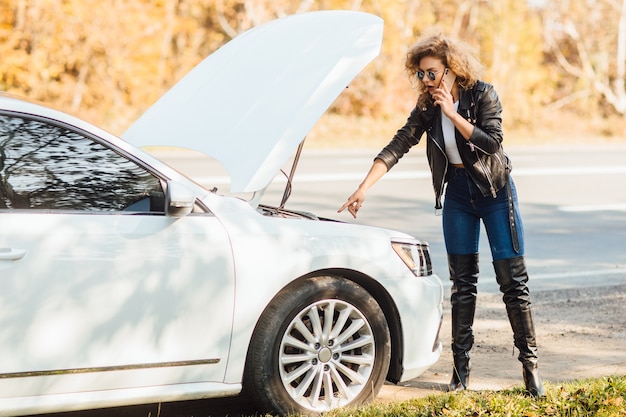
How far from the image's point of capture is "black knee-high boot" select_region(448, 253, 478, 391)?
5.27 m

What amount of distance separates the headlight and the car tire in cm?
32

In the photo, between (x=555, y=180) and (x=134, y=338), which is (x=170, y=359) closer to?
(x=134, y=338)

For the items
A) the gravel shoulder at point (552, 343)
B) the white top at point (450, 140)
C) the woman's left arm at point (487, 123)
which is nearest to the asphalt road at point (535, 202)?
the gravel shoulder at point (552, 343)

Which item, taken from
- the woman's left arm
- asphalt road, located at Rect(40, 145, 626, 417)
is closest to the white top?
the woman's left arm

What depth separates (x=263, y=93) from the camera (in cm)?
473

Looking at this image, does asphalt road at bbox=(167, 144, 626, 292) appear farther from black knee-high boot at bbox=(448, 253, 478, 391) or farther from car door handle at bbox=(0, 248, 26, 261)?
car door handle at bbox=(0, 248, 26, 261)

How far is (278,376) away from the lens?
14.5 ft

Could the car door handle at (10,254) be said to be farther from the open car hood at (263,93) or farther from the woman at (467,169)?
the woman at (467,169)

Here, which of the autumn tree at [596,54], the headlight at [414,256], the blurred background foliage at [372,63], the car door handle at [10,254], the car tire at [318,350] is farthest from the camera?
the autumn tree at [596,54]

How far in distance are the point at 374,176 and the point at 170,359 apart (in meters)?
1.62

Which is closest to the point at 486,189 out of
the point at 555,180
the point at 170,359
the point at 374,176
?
the point at 374,176

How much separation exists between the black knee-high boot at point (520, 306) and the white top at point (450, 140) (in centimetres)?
59

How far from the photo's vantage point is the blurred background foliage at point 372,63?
27.6m

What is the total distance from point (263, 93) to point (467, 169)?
1.14 m
